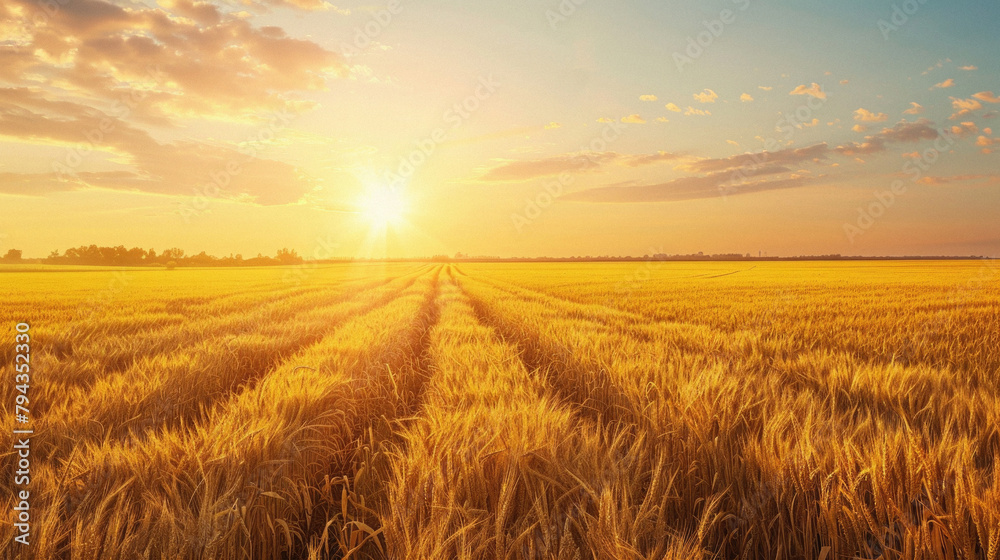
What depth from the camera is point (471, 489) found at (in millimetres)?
1817

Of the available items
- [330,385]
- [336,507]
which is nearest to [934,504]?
[336,507]

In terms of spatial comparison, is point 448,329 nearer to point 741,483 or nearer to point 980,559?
point 741,483

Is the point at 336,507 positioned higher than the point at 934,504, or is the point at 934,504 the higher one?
the point at 934,504

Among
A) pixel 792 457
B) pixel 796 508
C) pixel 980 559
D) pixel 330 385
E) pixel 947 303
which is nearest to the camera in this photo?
pixel 980 559

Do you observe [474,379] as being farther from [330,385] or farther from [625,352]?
[625,352]

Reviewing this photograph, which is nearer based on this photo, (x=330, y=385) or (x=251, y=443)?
(x=251, y=443)

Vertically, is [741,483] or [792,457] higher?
[792,457]

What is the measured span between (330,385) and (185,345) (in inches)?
150

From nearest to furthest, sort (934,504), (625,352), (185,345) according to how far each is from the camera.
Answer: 1. (934,504)
2. (625,352)
3. (185,345)

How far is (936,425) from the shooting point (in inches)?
114

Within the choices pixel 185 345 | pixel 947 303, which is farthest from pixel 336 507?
pixel 947 303

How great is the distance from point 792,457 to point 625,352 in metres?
2.83

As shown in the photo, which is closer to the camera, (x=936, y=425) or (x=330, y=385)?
(x=936, y=425)

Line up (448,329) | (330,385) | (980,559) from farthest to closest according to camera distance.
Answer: (448,329) → (330,385) → (980,559)
